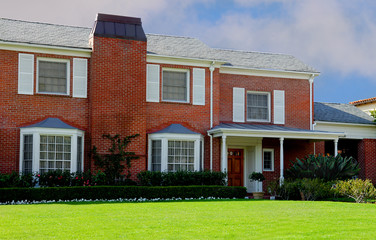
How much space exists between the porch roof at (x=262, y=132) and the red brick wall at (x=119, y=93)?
3269 mm

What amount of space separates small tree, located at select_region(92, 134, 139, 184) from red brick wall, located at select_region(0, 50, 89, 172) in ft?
5.25

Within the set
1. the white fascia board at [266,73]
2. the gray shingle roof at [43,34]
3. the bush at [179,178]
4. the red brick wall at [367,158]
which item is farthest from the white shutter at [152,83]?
the red brick wall at [367,158]

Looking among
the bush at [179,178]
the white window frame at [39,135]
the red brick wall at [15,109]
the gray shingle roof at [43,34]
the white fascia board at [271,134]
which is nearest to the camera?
the white window frame at [39,135]

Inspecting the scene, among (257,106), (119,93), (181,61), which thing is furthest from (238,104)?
(119,93)

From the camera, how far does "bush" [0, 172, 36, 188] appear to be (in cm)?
1873

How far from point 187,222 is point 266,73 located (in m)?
13.9

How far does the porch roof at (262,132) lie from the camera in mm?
21641

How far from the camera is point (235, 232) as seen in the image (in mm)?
10344

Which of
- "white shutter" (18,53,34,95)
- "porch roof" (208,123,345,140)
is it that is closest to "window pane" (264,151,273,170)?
"porch roof" (208,123,345,140)

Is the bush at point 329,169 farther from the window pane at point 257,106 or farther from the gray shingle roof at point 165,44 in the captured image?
the gray shingle roof at point 165,44

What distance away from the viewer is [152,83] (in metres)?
22.1

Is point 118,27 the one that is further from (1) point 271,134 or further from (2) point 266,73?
(1) point 271,134

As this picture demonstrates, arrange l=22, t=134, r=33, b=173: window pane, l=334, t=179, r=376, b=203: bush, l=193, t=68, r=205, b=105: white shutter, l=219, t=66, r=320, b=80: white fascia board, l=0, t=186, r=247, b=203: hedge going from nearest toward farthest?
1. l=0, t=186, r=247, b=203: hedge
2. l=334, t=179, r=376, b=203: bush
3. l=22, t=134, r=33, b=173: window pane
4. l=193, t=68, r=205, b=105: white shutter
5. l=219, t=66, r=320, b=80: white fascia board

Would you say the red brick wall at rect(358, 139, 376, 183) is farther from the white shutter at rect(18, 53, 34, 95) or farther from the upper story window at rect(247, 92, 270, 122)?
the white shutter at rect(18, 53, 34, 95)
